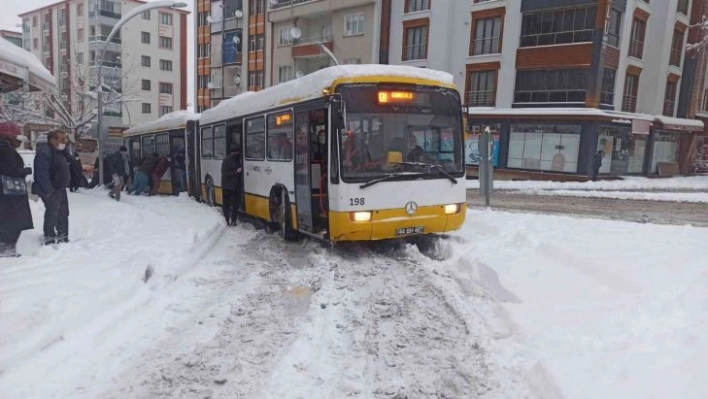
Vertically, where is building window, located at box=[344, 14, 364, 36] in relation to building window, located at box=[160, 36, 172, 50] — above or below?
below

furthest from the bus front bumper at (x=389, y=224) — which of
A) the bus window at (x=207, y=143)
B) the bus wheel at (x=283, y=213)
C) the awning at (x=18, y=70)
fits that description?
the bus window at (x=207, y=143)

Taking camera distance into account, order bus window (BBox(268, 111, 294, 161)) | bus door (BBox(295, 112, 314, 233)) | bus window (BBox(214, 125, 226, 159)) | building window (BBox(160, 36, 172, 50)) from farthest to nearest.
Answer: building window (BBox(160, 36, 172, 50))
bus window (BBox(214, 125, 226, 159))
bus window (BBox(268, 111, 294, 161))
bus door (BBox(295, 112, 314, 233))

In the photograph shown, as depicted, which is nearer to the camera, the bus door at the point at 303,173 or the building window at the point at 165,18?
the bus door at the point at 303,173

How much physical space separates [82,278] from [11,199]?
190 centimetres

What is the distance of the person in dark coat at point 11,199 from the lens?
6.68 m

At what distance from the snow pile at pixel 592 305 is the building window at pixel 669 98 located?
28.2m

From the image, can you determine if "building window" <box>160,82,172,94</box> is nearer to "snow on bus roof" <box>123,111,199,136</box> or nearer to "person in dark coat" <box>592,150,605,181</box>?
"snow on bus roof" <box>123,111,199,136</box>

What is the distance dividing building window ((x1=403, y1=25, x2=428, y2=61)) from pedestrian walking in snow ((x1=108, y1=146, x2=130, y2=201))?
20.5 m

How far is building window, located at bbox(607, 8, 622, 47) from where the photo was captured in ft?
88.0

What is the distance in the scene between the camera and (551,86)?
90.7ft

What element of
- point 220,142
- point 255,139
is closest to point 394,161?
point 255,139

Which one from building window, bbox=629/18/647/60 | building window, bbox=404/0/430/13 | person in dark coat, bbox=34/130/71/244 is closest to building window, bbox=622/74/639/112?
building window, bbox=629/18/647/60

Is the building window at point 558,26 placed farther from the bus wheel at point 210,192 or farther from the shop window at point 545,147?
the bus wheel at point 210,192

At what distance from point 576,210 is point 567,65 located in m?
15.0
